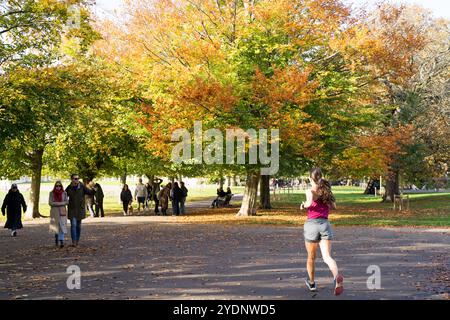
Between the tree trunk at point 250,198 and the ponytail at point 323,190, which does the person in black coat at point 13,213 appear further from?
the ponytail at point 323,190

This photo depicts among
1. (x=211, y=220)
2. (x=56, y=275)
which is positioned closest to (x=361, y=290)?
(x=56, y=275)

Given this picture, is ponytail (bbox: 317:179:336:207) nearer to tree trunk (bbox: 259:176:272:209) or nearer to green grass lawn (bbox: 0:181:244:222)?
green grass lawn (bbox: 0:181:244:222)

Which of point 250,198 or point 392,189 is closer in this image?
point 250,198

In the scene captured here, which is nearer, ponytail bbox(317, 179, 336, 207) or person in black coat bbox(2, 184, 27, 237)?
ponytail bbox(317, 179, 336, 207)

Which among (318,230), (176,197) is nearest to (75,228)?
(318,230)

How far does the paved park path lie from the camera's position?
28.3ft

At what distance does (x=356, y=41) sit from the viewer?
22641mm

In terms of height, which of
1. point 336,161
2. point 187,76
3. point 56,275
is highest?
point 187,76

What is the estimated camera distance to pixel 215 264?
11.6 m

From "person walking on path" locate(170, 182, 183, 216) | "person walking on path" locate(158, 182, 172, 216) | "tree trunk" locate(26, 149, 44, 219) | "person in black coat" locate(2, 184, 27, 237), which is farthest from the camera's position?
"tree trunk" locate(26, 149, 44, 219)

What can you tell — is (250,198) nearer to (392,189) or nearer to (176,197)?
(176,197)

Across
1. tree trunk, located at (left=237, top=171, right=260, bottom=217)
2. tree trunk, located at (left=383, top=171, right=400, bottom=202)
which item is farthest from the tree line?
tree trunk, located at (left=383, top=171, right=400, bottom=202)

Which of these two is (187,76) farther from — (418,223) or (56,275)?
(56,275)

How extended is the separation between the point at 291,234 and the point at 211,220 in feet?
25.0
